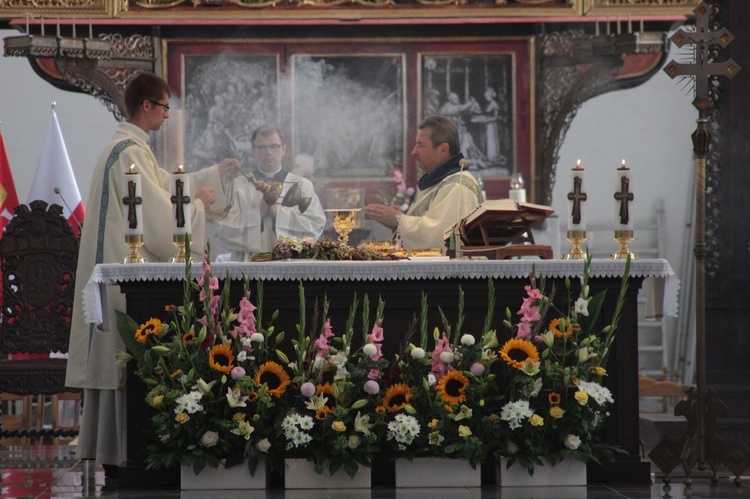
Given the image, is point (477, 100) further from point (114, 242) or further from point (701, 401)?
point (701, 401)

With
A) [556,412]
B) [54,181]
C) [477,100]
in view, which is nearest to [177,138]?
[54,181]

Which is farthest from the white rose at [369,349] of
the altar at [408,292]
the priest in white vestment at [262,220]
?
the priest in white vestment at [262,220]

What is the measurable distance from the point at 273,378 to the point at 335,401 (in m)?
0.28

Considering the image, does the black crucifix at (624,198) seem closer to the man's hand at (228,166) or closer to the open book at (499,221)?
the open book at (499,221)

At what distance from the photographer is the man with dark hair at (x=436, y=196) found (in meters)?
5.98

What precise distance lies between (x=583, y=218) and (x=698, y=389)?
3.05ft

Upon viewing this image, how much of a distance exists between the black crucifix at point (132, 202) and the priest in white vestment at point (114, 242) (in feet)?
0.86

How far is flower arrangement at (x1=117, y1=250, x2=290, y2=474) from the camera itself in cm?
464

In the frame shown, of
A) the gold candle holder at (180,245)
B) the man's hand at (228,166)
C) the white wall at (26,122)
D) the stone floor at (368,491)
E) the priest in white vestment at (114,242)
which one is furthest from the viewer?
the white wall at (26,122)

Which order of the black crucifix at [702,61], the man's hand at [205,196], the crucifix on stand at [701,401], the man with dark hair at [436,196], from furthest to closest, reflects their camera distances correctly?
the man with dark hair at [436,196], the man's hand at [205,196], the black crucifix at [702,61], the crucifix on stand at [701,401]

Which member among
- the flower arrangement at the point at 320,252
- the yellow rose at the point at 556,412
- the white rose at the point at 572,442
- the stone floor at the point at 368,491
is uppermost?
the flower arrangement at the point at 320,252

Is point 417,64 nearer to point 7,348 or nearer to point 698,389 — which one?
point 7,348

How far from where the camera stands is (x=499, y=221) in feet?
17.1

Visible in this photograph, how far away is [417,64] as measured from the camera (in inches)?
364
